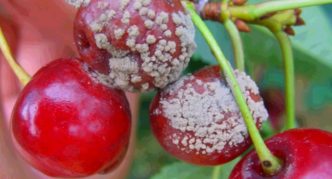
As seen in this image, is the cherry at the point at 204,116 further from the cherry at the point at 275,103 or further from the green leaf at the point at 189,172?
the cherry at the point at 275,103

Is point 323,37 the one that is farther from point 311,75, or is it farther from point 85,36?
point 85,36

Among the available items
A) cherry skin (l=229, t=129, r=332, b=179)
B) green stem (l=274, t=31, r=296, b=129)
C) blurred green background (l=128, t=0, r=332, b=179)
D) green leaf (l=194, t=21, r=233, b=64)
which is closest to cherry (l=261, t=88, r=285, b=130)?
blurred green background (l=128, t=0, r=332, b=179)

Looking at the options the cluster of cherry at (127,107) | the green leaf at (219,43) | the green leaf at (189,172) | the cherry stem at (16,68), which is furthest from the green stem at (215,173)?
the cherry stem at (16,68)

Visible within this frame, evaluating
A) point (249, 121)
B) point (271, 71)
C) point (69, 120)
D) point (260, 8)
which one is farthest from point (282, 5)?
point (271, 71)

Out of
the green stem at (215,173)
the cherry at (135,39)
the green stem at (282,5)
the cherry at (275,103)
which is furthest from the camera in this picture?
the cherry at (275,103)

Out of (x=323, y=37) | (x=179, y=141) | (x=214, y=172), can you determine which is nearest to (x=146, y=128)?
(x=214, y=172)

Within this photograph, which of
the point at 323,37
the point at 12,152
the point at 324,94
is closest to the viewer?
the point at 12,152

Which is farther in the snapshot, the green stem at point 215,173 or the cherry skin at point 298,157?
the green stem at point 215,173
